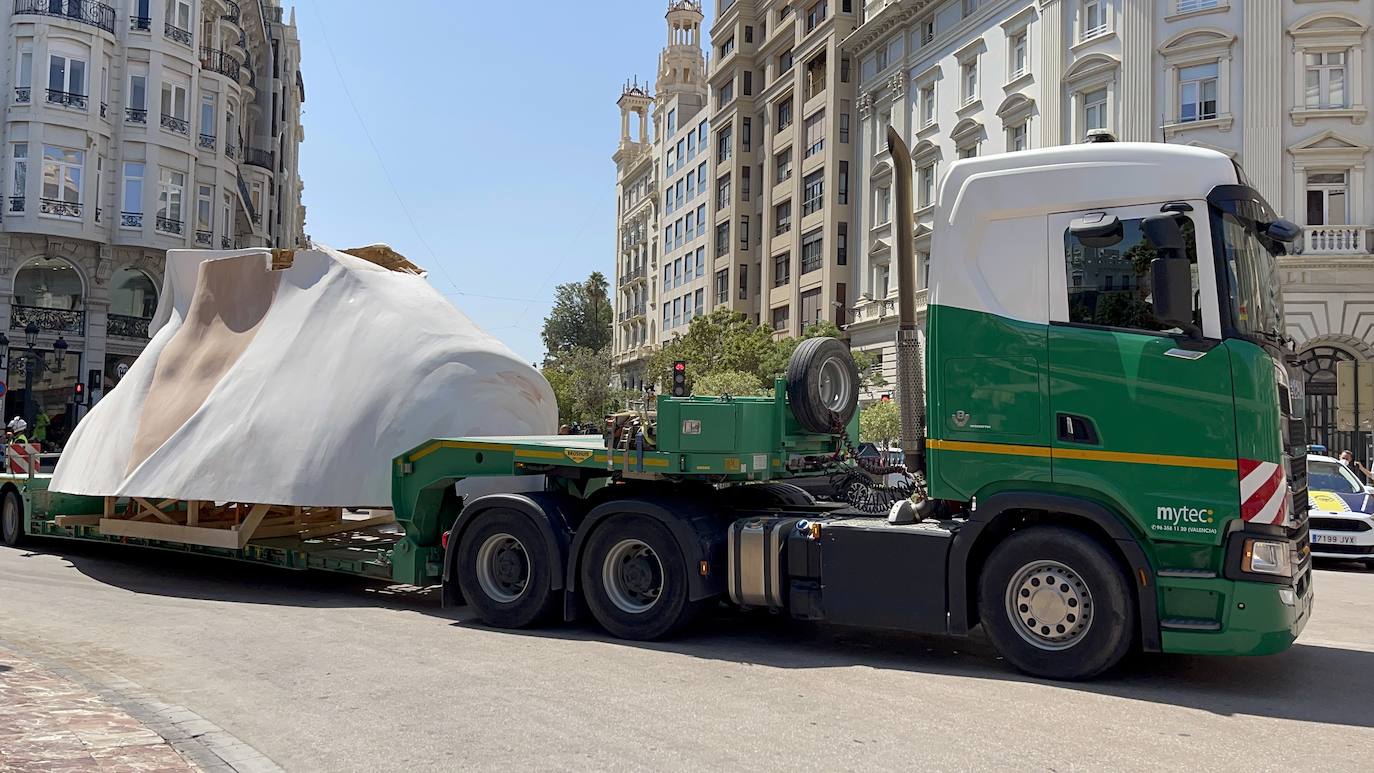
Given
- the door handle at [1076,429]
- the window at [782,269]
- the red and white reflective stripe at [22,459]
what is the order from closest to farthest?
the door handle at [1076,429]
the red and white reflective stripe at [22,459]
the window at [782,269]

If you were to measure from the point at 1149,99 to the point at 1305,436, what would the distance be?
27691 millimetres

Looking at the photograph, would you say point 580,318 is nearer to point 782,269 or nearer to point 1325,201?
point 782,269

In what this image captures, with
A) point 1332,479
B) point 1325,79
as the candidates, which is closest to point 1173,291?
point 1332,479

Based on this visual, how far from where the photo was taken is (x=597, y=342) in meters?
106

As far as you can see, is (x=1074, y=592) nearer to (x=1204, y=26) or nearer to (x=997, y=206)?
(x=997, y=206)

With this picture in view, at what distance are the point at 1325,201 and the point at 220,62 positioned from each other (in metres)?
37.8

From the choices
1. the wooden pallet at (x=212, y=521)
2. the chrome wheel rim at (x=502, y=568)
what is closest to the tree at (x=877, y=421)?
the wooden pallet at (x=212, y=521)

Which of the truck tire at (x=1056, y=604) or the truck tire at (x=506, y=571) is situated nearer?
the truck tire at (x=1056, y=604)

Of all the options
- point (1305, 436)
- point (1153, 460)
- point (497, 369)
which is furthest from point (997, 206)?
point (497, 369)

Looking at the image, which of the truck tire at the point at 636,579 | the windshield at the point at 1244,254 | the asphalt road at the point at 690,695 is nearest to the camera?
the asphalt road at the point at 690,695

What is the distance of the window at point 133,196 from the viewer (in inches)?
1448

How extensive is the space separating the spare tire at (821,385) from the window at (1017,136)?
97.5 feet

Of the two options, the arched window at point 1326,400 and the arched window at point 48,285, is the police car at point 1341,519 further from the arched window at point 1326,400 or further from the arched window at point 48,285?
the arched window at point 48,285

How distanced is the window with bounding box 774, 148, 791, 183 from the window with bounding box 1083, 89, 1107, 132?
2453 cm
